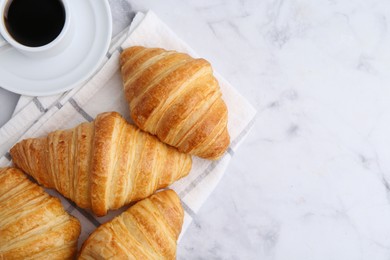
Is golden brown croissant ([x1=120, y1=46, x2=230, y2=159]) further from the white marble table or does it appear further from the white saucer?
the white marble table

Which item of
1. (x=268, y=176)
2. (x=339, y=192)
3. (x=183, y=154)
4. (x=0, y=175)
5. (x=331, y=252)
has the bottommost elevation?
(x=331, y=252)

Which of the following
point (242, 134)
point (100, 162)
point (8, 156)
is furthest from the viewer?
point (242, 134)

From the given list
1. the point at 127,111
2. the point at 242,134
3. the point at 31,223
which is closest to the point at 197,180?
the point at 242,134

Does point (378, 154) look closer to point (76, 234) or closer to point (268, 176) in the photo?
point (268, 176)

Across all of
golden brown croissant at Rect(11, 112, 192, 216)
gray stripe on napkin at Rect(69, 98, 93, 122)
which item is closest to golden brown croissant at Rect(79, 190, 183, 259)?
golden brown croissant at Rect(11, 112, 192, 216)

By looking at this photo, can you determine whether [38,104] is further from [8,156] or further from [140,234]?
[140,234]

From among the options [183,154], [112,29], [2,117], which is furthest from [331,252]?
[2,117]
